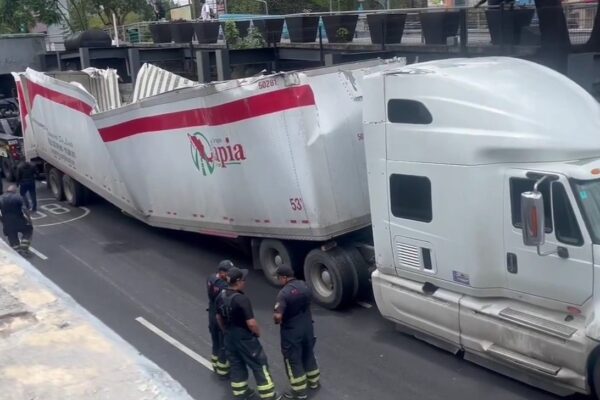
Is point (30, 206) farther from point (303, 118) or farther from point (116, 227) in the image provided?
point (303, 118)

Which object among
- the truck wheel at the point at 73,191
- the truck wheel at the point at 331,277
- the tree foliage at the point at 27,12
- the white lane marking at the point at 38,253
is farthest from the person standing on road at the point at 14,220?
the tree foliage at the point at 27,12

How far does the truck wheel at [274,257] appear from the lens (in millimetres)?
10664

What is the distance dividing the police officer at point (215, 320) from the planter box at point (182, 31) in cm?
2031

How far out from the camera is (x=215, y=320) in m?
7.94

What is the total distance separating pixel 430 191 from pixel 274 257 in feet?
12.1

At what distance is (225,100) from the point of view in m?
10.5

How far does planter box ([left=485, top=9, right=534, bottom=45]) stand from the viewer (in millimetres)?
15962

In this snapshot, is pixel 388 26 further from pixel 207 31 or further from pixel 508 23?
pixel 207 31

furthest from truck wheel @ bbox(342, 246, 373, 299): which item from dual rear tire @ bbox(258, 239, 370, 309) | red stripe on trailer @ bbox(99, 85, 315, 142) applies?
red stripe on trailer @ bbox(99, 85, 315, 142)

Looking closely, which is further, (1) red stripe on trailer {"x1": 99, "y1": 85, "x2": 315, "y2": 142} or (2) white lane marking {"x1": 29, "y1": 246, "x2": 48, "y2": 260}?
(2) white lane marking {"x1": 29, "y1": 246, "x2": 48, "y2": 260}

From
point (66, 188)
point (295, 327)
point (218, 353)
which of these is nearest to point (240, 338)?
point (295, 327)

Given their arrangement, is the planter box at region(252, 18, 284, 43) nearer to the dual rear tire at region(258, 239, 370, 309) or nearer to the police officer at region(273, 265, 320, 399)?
the dual rear tire at region(258, 239, 370, 309)

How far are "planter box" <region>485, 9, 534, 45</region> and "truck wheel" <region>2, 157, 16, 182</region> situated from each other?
42.4 ft

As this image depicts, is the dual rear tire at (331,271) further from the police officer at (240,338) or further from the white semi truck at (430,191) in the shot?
the police officer at (240,338)
